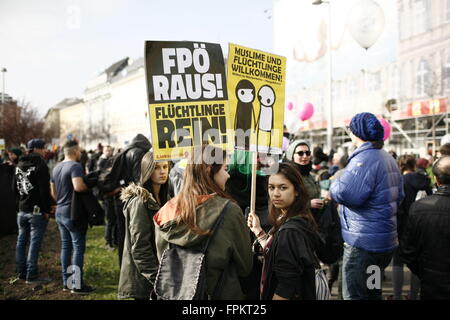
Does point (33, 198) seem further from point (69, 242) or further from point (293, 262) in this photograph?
point (293, 262)

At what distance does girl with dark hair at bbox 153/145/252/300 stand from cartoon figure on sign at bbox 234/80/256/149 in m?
0.67

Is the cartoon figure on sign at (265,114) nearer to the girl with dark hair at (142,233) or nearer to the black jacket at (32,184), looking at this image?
the girl with dark hair at (142,233)

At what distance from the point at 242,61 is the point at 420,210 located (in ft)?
5.78

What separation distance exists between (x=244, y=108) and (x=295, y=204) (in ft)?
3.01

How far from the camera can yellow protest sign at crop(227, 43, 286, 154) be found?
9.64ft

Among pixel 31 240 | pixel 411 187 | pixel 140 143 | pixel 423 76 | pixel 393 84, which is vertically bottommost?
pixel 31 240

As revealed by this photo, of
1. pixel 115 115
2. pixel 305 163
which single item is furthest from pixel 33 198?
pixel 115 115

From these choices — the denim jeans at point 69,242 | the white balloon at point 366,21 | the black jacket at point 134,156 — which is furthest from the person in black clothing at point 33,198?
the white balloon at point 366,21

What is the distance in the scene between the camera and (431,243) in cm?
277

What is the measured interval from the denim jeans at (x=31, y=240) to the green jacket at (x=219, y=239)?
3.88m

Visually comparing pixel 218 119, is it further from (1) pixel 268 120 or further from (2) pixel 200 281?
(2) pixel 200 281

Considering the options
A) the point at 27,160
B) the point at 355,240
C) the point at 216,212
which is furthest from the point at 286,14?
the point at 216,212

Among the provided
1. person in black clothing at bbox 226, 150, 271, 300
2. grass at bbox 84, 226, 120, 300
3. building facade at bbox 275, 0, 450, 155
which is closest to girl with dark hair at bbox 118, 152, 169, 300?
person in black clothing at bbox 226, 150, 271, 300
